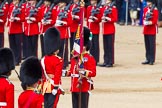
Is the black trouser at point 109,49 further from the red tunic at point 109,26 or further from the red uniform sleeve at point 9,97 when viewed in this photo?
the red uniform sleeve at point 9,97

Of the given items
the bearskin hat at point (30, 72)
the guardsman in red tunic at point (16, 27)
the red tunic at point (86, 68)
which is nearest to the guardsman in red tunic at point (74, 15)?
the guardsman in red tunic at point (16, 27)

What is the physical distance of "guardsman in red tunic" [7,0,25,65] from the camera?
17266mm

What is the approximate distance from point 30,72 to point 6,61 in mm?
411

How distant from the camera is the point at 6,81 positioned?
27.6 ft

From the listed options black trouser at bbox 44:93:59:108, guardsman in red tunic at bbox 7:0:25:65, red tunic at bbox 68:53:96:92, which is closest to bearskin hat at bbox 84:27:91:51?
red tunic at bbox 68:53:96:92

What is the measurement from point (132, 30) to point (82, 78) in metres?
14.7

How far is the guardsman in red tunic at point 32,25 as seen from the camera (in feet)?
56.3

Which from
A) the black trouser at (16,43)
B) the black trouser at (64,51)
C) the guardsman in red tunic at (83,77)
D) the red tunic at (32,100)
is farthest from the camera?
the black trouser at (16,43)

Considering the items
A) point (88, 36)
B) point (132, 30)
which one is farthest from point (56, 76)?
point (132, 30)

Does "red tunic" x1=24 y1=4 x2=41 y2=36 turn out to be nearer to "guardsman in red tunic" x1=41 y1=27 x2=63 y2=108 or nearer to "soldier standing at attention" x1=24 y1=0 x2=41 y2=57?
"soldier standing at attention" x1=24 y1=0 x2=41 y2=57

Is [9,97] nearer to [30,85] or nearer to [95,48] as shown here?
[30,85]

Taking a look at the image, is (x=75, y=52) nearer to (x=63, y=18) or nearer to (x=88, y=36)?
(x=88, y=36)

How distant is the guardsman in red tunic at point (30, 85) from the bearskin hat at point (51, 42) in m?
1.44

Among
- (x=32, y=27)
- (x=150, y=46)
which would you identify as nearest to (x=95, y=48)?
(x=150, y=46)
